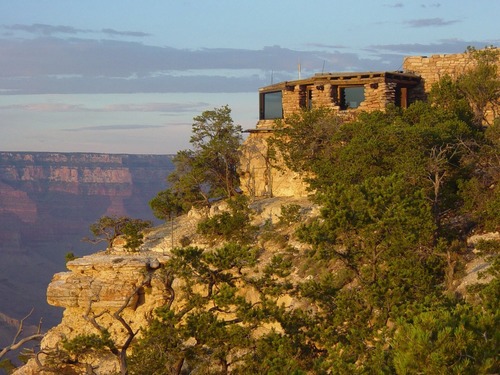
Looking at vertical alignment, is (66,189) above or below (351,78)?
below

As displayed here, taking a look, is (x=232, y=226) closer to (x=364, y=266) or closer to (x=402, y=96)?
(x=364, y=266)

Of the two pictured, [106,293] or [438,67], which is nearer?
[106,293]

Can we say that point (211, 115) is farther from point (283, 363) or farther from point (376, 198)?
point (283, 363)

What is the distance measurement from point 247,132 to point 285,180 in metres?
3.96

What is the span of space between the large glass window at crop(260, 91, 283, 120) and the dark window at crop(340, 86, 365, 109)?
11.4ft

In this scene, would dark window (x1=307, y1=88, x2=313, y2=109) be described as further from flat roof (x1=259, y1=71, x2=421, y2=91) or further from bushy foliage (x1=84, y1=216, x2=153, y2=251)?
bushy foliage (x1=84, y1=216, x2=153, y2=251)

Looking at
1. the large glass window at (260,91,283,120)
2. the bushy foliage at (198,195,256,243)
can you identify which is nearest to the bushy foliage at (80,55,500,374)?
the bushy foliage at (198,195,256,243)

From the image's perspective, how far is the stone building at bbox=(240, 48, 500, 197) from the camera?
45.0m

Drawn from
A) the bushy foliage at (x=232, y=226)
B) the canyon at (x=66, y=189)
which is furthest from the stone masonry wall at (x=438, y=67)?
the canyon at (x=66, y=189)

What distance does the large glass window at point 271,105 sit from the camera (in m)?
47.7

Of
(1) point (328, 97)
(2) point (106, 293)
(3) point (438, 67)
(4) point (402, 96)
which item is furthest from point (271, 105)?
(2) point (106, 293)

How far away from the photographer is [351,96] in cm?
4609

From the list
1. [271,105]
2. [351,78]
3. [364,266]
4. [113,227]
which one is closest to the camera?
[364,266]

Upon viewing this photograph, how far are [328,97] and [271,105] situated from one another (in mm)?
3875
